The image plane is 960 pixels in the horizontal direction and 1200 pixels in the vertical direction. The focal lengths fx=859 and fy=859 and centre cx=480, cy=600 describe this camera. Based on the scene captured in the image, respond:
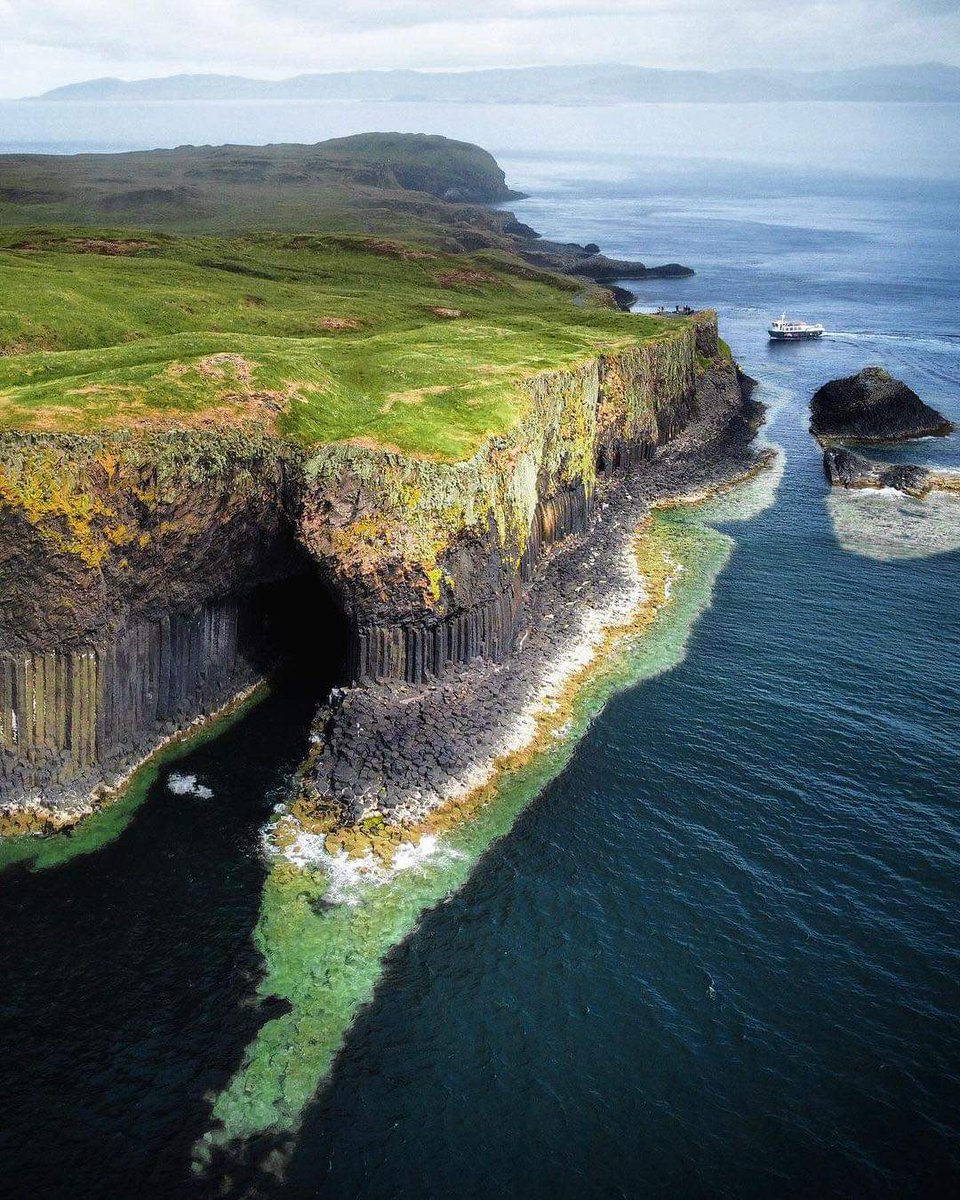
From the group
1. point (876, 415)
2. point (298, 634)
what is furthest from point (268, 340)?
point (876, 415)

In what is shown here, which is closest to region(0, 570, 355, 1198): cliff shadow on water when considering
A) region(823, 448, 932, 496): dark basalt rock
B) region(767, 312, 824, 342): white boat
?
region(823, 448, 932, 496): dark basalt rock

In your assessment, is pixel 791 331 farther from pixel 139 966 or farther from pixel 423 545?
pixel 139 966

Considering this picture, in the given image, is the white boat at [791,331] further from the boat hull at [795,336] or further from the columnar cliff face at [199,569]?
the columnar cliff face at [199,569]

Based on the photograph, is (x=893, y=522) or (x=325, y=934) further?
(x=893, y=522)

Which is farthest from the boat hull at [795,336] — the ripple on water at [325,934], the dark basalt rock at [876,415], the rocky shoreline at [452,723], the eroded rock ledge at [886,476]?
the ripple on water at [325,934]

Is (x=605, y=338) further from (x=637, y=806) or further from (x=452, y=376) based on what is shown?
(x=637, y=806)
